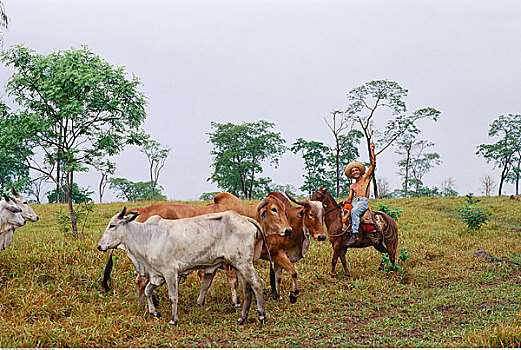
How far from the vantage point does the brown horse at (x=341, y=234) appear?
32.7 ft

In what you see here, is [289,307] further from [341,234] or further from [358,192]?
[358,192]

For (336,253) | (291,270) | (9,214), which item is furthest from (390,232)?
(9,214)

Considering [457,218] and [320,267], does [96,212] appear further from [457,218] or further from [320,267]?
[457,218]

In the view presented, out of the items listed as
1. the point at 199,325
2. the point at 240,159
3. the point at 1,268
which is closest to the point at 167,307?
the point at 199,325

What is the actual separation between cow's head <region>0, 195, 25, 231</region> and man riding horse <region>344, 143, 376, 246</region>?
21.8 ft

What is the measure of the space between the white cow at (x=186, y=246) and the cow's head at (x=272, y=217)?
0.85 m


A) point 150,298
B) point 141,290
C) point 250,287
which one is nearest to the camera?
point 250,287

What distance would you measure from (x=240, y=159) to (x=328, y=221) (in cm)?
2960

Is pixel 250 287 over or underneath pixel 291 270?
underneath

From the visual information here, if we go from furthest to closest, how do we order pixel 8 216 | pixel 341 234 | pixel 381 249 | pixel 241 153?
pixel 241 153
pixel 381 249
pixel 341 234
pixel 8 216

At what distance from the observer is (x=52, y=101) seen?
11.4 m

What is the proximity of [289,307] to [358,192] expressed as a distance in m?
3.52

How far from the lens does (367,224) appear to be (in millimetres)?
10070

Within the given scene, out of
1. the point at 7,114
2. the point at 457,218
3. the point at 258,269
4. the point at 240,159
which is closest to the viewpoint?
the point at 258,269
